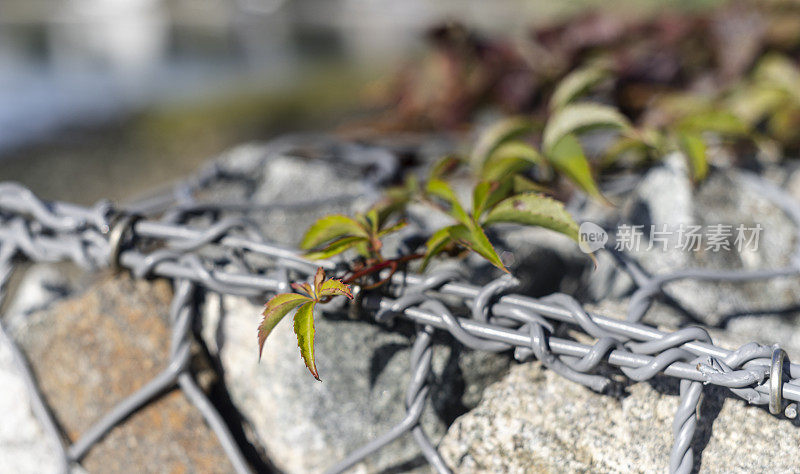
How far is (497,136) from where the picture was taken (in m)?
1.03

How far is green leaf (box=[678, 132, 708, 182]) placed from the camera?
833mm

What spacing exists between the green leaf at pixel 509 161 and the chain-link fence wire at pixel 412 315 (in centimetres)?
22

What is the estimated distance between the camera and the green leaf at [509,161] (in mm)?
828

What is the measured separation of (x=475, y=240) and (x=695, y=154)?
0.48m

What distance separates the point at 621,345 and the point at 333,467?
340mm

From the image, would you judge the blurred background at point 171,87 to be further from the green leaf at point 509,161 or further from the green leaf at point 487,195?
the green leaf at point 487,195

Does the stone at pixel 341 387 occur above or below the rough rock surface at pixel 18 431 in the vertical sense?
above

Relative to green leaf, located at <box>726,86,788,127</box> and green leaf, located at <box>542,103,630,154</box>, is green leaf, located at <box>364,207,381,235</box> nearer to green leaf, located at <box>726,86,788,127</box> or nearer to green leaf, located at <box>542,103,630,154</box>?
green leaf, located at <box>542,103,630,154</box>

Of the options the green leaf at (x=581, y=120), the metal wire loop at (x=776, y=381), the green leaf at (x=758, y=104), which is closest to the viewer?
the metal wire loop at (x=776, y=381)

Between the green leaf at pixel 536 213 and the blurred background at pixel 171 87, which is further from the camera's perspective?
the blurred background at pixel 171 87

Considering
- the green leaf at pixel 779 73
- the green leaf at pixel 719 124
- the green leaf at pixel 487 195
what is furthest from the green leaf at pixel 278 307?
the green leaf at pixel 779 73

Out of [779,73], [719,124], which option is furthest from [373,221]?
[779,73]

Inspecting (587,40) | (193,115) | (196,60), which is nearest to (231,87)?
(193,115)

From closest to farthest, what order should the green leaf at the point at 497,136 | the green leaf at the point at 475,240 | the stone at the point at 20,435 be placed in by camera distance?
the green leaf at the point at 475,240
the stone at the point at 20,435
the green leaf at the point at 497,136
